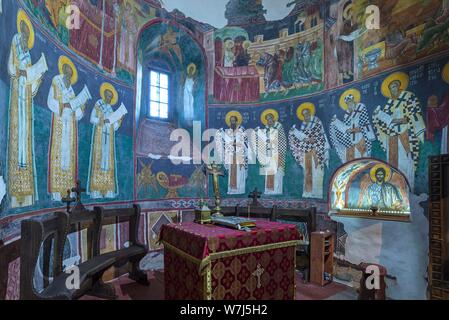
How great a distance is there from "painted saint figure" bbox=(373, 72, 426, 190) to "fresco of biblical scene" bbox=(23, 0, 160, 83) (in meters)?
5.72

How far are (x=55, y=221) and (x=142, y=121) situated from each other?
3739 mm

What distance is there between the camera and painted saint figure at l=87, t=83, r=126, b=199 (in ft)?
18.0

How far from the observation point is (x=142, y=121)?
7012mm

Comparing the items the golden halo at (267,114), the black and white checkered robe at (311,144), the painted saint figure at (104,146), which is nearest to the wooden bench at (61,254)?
the painted saint figure at (104,146)

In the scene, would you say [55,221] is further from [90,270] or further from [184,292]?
[184,292]

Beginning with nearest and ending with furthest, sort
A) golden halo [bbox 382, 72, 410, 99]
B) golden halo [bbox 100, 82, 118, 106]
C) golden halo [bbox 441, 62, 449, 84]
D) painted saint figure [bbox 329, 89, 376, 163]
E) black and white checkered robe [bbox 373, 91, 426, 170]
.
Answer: golden halo [bbox 441, 62, 449, 84] → black and white checkered robe [bbox 373, 91, 426, 170] → golden halo [bbox 382, 72, 410, 99] → golden halo [bbox 100, 82, 118, 106] → painted saint figure [bbox 329, 89, 376, 163]

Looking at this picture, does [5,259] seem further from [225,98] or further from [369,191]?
[369,191]

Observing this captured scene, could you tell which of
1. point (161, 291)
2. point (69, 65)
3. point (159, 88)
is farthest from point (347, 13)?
point (161, 291)

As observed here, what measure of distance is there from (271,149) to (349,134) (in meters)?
2.06

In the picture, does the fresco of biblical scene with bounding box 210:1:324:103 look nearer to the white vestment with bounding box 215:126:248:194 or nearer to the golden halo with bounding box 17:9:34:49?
the white vestment with bounding box 215:126:248:194

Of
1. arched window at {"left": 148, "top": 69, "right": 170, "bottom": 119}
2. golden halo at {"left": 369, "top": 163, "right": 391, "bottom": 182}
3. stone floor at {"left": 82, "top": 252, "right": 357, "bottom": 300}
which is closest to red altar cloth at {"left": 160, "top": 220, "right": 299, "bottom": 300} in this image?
stone floor at {"left": 82, "top": 252, "right": 357, "bottom": 300}

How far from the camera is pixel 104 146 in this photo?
18.9 ft

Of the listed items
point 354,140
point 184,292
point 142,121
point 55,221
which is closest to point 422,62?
point 354,140

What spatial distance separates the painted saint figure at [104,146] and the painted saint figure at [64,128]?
0.46 metres
